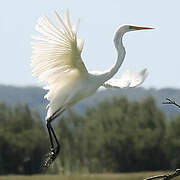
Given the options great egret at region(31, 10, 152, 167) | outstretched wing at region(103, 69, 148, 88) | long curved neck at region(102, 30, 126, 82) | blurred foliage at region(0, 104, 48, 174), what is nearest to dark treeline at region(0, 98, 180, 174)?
blurred foliage at region(0, 104, 48, 174)

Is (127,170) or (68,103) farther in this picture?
(127,170)

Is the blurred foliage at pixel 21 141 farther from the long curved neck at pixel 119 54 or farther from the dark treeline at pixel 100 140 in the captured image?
the long curved neck at pixel 119 54

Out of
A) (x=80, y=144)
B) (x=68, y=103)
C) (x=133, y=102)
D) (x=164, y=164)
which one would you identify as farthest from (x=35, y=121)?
(x=68, y=103)

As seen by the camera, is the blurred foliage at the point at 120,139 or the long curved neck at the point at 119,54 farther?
the blurred foliage at the point at 120,139

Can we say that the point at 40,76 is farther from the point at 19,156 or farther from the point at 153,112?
the point at 153,112

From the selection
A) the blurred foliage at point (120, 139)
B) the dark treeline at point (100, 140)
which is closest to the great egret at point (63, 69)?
the dark treeline at point (100, 140)

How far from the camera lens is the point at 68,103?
31.2ft

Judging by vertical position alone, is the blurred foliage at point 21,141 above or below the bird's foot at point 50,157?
below

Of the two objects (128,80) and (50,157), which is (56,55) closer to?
(50,157)

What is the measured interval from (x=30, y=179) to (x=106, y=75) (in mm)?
20726

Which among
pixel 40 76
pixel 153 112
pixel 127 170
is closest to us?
pixel 40 76

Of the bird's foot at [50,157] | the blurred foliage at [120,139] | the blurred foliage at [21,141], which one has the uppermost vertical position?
the bird's foot at [50,157]

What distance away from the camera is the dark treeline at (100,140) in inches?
1992

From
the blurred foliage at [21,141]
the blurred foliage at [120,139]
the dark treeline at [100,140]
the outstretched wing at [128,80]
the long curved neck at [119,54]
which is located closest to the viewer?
the long curved neck at [119,54]
